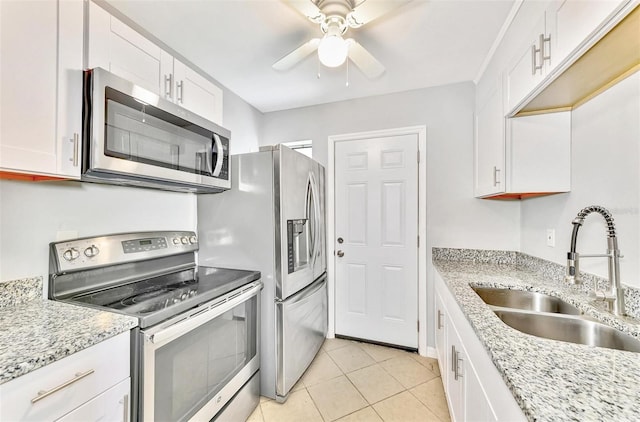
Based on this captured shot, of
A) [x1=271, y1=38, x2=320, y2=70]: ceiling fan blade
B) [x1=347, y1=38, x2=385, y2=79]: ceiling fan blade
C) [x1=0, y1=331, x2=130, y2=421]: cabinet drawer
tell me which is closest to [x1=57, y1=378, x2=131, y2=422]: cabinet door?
[x1=0, y1=331, x2=130, y2=421]: cabinet drawer

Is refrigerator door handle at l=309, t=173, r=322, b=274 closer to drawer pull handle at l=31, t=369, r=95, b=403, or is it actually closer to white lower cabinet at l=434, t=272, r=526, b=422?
white lower cabinet at l=434, t=272, r=526, b=422


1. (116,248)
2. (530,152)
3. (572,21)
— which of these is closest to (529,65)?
(572,21)

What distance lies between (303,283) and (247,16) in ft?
6.05

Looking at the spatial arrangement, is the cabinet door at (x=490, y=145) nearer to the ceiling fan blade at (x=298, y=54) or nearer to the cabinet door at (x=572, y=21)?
the cabinet door at (x=572, y=21)

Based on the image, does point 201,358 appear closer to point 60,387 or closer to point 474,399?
point 60,387

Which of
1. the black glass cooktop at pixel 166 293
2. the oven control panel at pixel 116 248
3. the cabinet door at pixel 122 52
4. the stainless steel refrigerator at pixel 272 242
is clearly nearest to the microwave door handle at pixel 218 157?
the stainless steel refrigerator at pixel 272 242

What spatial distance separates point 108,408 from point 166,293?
1.83ft

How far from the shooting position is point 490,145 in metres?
1.95

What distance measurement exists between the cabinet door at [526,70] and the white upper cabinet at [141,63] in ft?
6.16

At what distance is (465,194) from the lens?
94.4 inches

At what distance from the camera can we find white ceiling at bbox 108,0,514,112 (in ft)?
5.06

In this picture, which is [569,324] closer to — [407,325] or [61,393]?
[407,325]

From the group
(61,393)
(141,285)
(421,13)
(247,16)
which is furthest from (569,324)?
(247,16)

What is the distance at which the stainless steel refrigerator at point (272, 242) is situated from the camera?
6.08 ft
